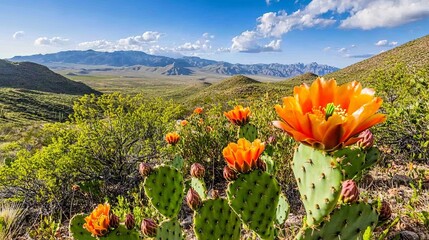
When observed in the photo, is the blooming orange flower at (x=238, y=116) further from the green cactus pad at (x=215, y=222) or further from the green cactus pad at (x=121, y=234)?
the green cactus pad at (x=121, y=234)

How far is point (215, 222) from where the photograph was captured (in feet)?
7.41

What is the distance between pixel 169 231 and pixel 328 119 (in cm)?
168

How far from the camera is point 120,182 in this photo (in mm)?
5883

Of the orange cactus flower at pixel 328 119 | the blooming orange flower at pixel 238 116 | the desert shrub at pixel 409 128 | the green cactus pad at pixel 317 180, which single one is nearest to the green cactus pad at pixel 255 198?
the green cactus pad at pixel 317 180

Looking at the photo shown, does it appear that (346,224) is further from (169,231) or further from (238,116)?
(238,116)

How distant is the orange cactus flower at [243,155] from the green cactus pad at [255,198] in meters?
0.05

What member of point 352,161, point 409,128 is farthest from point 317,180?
point 409,128

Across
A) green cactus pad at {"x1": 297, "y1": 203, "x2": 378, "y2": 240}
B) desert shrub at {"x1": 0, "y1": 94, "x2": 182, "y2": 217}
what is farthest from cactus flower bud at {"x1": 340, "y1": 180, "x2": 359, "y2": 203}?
desert shrub at {"x1": 0, "y1": 94, "x2": 182, "y2": 217}

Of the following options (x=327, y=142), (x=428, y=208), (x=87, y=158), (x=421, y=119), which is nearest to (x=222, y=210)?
(x=327, y=142)

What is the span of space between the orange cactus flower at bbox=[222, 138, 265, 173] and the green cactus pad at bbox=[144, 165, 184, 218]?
107 cm

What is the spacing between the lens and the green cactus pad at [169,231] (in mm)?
2439

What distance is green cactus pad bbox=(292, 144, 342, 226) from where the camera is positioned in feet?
4.95

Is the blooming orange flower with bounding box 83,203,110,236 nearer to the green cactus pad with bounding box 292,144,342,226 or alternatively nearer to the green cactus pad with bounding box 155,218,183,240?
the green cactus pad with bounding box 155,218,183,240

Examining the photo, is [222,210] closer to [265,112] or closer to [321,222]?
[321,222]
